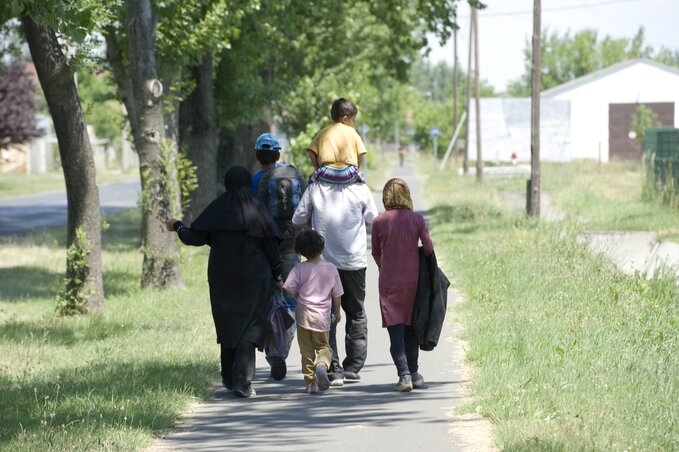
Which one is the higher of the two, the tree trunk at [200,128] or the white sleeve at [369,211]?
the tree trunk at [200,128]

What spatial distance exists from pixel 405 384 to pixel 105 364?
9.04 ft

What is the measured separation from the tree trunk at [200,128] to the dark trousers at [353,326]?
623 inches

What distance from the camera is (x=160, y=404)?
28.8 ft

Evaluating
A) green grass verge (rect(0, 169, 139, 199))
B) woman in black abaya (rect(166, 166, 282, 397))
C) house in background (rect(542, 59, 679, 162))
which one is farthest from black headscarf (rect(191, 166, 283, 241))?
house in background (rect(542, 59, 679, 162))

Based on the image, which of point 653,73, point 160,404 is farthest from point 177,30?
point 653,73

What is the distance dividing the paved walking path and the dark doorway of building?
2231 inches

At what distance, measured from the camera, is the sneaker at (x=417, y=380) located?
9547 mm

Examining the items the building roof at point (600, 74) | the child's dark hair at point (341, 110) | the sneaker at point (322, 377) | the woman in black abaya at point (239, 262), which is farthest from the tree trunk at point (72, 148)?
the building roof at point (600, 74)

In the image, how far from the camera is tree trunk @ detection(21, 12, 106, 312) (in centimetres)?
1416

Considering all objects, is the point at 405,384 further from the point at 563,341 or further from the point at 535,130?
the point at 535,130

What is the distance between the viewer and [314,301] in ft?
30.9

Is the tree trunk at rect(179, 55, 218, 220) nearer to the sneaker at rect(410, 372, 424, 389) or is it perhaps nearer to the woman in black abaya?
the woman in black abaya

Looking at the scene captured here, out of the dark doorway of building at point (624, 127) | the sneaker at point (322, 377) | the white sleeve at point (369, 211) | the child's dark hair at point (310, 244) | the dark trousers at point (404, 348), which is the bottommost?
the sneaker at point (322, 377)

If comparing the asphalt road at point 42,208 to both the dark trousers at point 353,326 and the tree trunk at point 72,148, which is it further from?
the dark trousers at point 353,326
